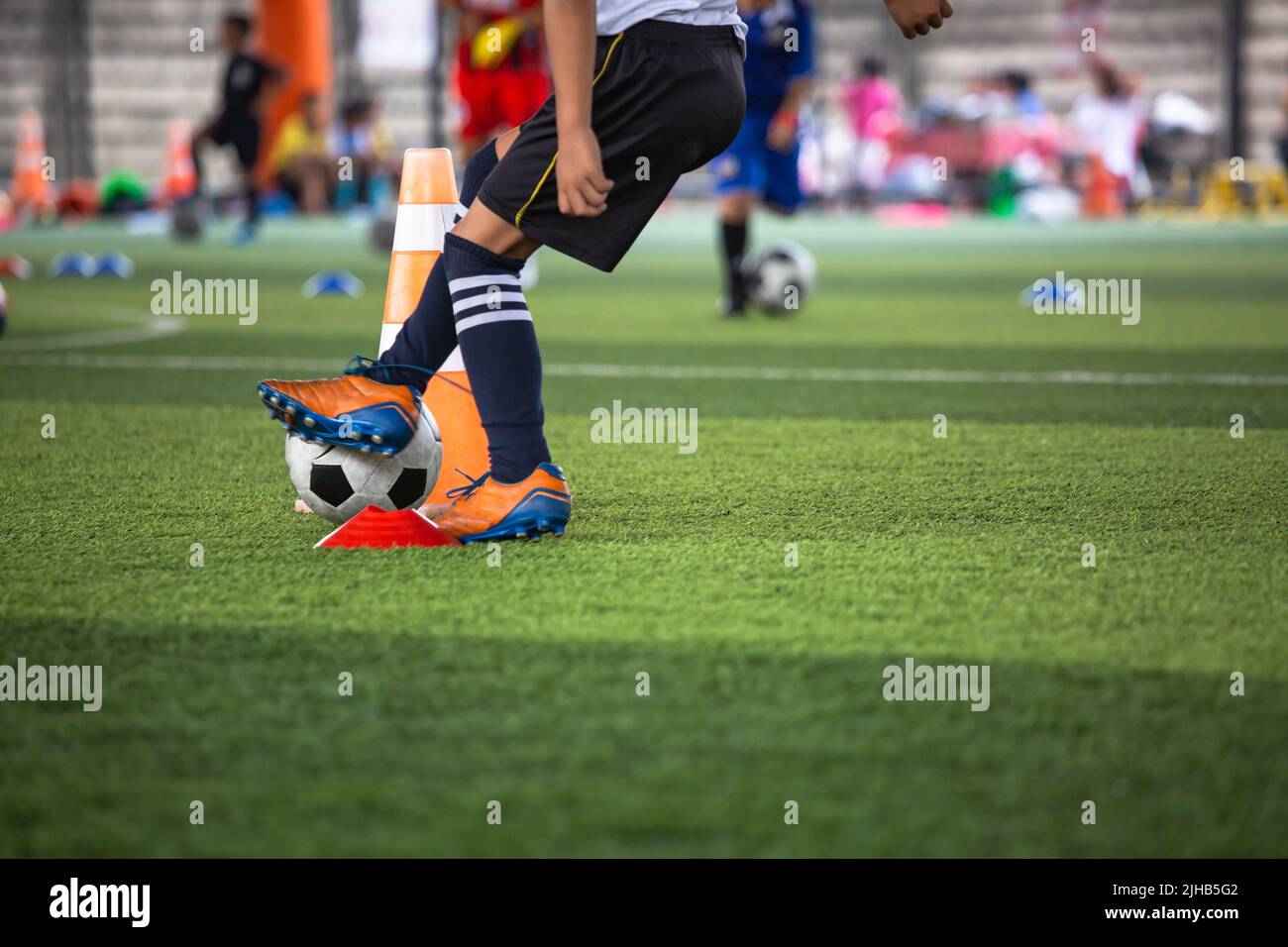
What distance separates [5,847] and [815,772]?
898mm

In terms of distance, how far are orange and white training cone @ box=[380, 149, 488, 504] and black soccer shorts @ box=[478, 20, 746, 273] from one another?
539 mm

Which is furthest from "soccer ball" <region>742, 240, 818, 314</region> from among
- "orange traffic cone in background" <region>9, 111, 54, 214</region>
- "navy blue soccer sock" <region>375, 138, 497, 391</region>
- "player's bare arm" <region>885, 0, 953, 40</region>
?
"orange traffic cone in background" <region>9, 111, 54, 214</region>

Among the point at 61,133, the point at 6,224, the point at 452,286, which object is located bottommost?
the point at 452,286

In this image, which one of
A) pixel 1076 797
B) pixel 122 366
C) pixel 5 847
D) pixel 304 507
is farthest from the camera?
pixel 122 366

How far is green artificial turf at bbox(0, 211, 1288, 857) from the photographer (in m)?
1.90

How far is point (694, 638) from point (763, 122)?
6.82 metres

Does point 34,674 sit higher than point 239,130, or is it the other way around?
point 239,130

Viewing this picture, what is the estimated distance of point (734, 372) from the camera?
6457 millimetres

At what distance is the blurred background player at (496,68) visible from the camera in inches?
411

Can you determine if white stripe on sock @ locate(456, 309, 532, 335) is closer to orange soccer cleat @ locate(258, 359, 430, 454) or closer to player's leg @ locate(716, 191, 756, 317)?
orange soccer cleat @ locate(258, 359, 430, 454)

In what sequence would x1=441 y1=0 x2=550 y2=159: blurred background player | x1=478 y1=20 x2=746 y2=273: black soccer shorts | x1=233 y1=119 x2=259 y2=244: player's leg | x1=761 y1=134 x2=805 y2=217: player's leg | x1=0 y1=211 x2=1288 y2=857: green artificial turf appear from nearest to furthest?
x1=0 y1=211 x2=1288 y2=857: green artificial turf < x1=478 y1=20 x2=746 y2=273: black soccer shorts < x1=761 y1=134 x2=805 y2=217: player's leg < x1=441 y1=0 x2=550 y2=159: blurred background player < x1=233 y1=119 x2=259 y2=244: player's leg

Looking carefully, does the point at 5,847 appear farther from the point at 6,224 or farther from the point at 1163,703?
the point at 6,224

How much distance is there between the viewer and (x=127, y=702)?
2299 mm

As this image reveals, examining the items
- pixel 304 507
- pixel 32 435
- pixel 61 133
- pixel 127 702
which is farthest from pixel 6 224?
pixel 127 702
